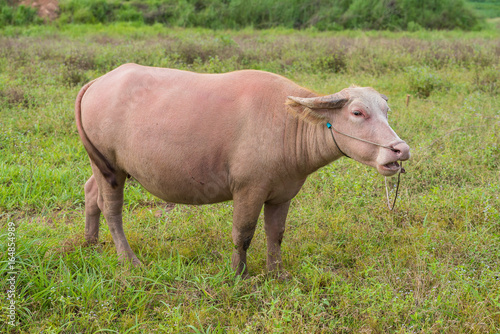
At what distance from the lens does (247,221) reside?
3.25 metres

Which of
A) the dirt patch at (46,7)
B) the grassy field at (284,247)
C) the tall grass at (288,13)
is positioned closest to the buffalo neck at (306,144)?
the grassy field at (284,247)

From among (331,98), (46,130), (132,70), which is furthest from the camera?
(46,130)

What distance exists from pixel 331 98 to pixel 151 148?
4.31 ft

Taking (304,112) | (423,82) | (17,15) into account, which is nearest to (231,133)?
(304,112)

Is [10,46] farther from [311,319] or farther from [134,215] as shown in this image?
[311,319]

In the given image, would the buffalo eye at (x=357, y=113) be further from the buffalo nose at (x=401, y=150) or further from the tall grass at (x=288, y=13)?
the tall grass at (x=288, y=13)

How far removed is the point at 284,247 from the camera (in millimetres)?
3951

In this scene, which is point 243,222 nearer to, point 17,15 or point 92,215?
point 92,215

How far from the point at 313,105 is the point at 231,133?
592 mm

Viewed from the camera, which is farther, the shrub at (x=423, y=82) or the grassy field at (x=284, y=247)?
the shrub at (x=423, y=82)

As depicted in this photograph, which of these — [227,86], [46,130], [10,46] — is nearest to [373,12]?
[10,46]

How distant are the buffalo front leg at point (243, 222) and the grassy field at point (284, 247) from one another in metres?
0.14

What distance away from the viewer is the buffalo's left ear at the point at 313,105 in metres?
2.94

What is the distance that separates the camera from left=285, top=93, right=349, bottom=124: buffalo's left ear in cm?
294
